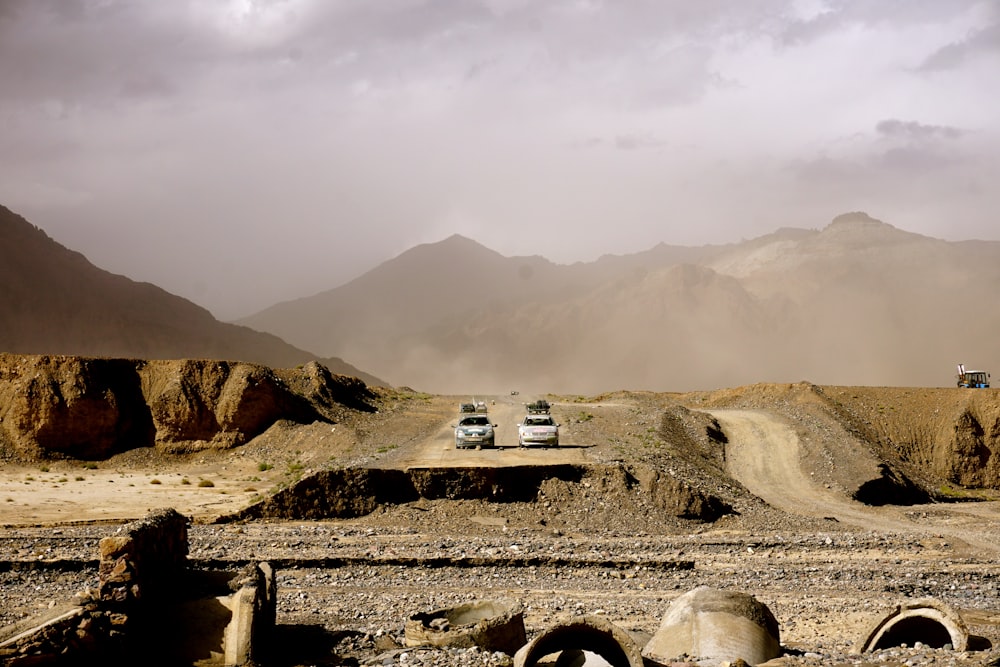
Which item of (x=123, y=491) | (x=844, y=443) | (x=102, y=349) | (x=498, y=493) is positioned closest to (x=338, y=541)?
(x=498, y=493)

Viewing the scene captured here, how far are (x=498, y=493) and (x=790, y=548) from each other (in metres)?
9.50

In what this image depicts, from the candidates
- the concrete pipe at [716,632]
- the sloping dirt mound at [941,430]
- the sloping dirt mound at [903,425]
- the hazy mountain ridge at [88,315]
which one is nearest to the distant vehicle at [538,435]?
the sloping dirt mound at [903,425]

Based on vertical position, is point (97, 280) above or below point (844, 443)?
above

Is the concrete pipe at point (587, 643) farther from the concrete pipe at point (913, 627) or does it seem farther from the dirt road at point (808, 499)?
the dirt road at point (808, 499)

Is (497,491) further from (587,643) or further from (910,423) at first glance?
(910,423)

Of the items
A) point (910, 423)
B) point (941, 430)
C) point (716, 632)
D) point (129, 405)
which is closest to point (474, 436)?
point (129, 405)

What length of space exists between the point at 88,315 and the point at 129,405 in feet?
271

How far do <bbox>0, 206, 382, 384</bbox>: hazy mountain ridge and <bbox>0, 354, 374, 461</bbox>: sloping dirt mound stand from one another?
235ft

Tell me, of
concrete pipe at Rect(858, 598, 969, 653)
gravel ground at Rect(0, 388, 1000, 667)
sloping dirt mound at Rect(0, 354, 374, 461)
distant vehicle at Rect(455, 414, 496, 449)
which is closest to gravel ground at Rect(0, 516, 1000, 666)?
gravel ground at Rect(0, 388, 1000, 667)

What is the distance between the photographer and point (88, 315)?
12119 cm

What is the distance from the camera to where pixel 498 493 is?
98.4 ft

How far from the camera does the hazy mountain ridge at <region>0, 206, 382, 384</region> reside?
11569 cm

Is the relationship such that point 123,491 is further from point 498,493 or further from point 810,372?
point 810,372

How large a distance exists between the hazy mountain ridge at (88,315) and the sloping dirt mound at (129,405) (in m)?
71.8
